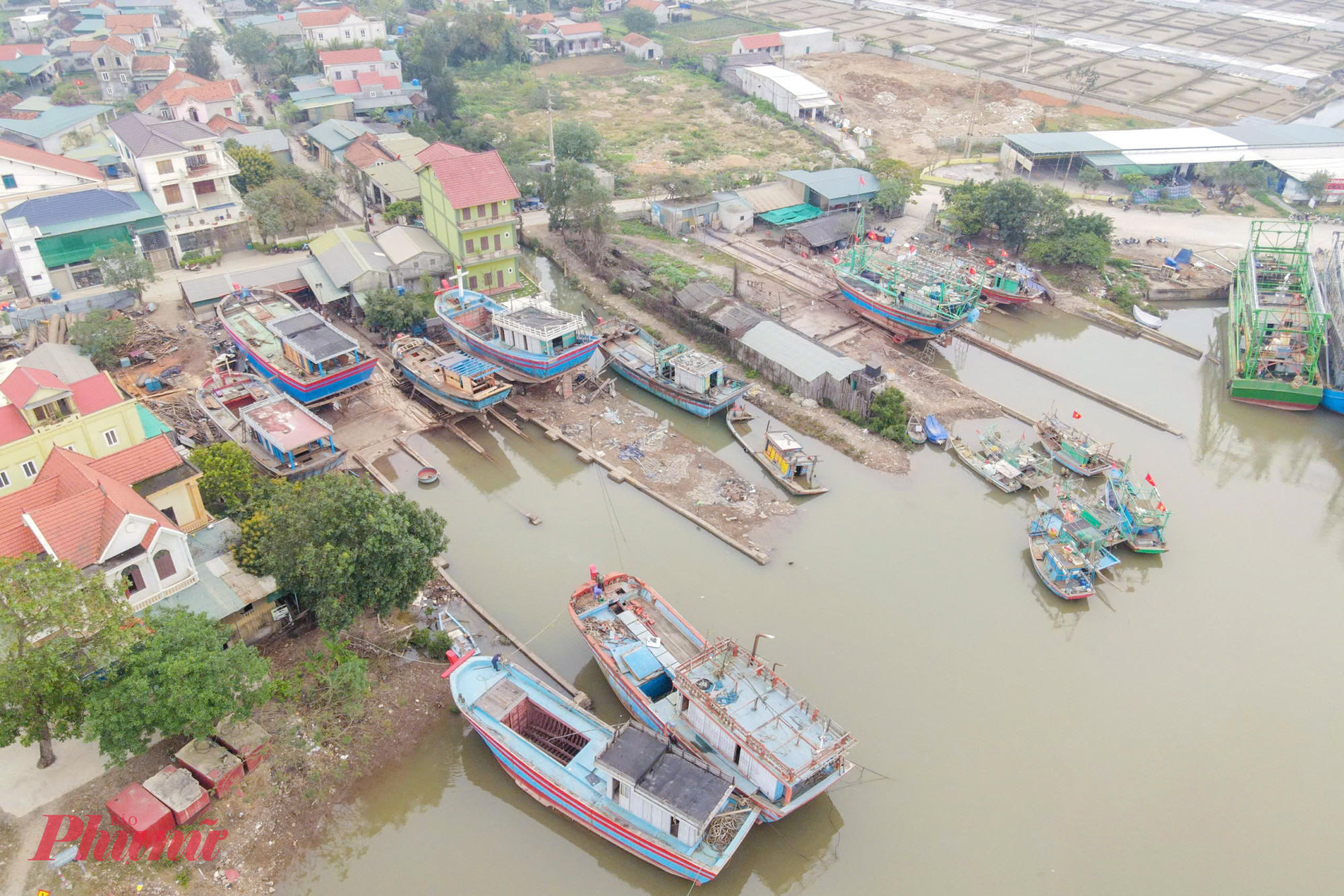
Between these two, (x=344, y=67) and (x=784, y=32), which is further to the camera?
(x=784, y=32)

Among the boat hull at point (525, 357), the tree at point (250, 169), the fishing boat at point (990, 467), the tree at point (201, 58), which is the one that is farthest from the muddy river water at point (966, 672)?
the tree at point (201, 58)

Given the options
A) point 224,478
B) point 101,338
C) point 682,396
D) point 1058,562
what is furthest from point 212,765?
point 1058,562

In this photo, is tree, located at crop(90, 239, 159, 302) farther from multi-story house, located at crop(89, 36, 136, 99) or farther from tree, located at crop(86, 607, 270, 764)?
multi-story house, located at crop(89, 36, 136, 99)

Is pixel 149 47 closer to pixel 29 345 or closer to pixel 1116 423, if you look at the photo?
pixel 29 345

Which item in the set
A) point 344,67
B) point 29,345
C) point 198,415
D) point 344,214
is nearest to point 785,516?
point 198,415

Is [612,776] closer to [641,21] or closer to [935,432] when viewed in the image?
[935,432]

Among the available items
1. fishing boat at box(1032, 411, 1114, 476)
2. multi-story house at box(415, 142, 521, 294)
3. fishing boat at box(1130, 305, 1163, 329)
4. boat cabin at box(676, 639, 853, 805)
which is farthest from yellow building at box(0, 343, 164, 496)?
fishing boat at box(1130, 305, 1163, 329)
